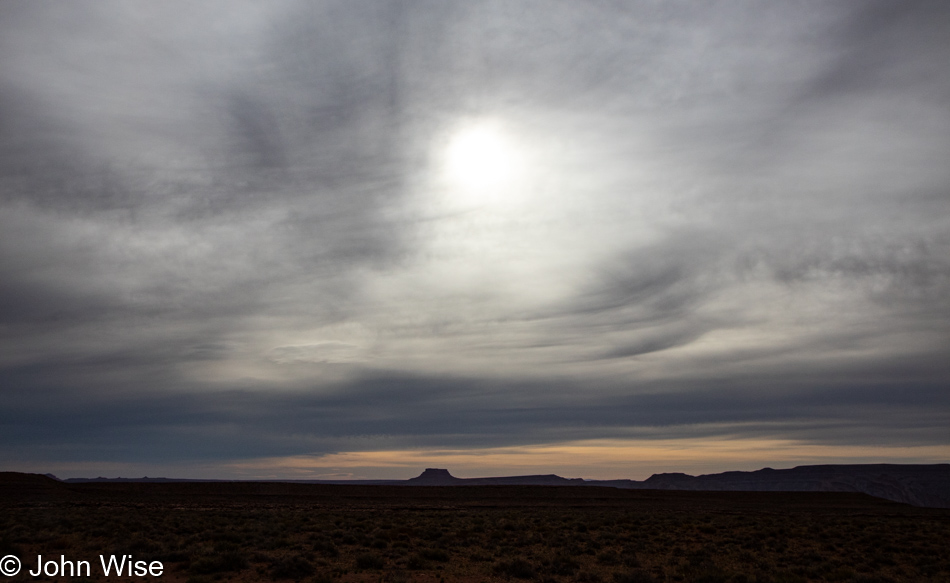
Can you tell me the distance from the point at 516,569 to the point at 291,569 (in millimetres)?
6960

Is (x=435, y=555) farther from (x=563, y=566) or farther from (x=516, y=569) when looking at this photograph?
(x=563, y=566)

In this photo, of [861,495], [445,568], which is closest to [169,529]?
[445,568]

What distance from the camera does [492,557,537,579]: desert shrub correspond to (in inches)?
709

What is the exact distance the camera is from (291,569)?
689 inches

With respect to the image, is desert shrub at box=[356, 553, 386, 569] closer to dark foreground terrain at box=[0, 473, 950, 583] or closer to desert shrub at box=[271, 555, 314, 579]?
dark foreground terrain at box=[0, 473, 950, 583]

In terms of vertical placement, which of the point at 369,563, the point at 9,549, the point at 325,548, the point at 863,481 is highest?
the point at 9,549

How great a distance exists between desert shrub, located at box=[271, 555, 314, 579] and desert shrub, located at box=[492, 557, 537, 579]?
597 centimetres

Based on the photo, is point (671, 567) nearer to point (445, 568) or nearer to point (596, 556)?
point (596, 556)

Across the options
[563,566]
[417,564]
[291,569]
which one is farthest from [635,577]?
[291,569]

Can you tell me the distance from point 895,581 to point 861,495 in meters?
97.3

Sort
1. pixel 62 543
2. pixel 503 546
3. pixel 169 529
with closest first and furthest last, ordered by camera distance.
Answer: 1. pixel 62 543
2. pixel 503 546
3. pixel 169 529

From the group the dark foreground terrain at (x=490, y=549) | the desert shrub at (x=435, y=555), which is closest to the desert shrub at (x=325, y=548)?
the dark foreground terrain at (x=490, y=549)

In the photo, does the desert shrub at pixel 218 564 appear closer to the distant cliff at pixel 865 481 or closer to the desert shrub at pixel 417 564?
the desert shrub at pixel 417 564

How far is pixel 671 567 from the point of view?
1981 cm
